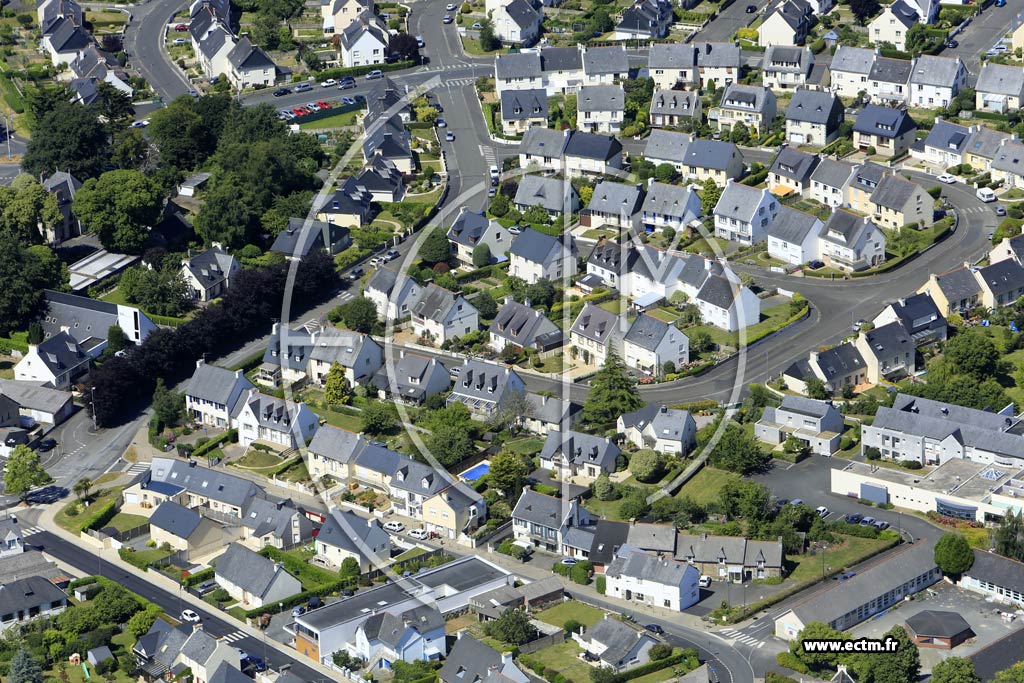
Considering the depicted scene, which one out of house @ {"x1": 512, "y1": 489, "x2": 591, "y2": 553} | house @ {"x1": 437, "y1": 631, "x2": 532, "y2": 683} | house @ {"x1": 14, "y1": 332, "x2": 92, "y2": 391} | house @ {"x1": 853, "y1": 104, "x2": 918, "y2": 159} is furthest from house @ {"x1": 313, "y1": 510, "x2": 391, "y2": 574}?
house @ {"x1": 853, "y1": 104, "x2": 918, "y2": 159}

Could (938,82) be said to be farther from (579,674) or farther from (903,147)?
(579,674)

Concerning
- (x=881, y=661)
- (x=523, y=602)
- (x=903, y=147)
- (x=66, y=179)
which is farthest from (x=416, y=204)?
(x=881, y=661)

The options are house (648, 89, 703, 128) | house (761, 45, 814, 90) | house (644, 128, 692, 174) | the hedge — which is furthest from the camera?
house (761, 45, 814, 90)

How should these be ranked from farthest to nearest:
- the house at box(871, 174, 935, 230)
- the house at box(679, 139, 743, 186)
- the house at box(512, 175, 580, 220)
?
1. the house at box(679, 139, 743, 186)
2. the house at box(512, 175, 580, 220)
3. the house at box(871, 174, 935, 230)

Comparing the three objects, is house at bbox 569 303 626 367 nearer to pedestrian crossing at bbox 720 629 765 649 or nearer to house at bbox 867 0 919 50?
pedestrian crossing at bbox 720 629 765 649

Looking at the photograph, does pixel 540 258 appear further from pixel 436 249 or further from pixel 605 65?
pixel 605 65

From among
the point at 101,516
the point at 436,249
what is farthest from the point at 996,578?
the point at 436,249
